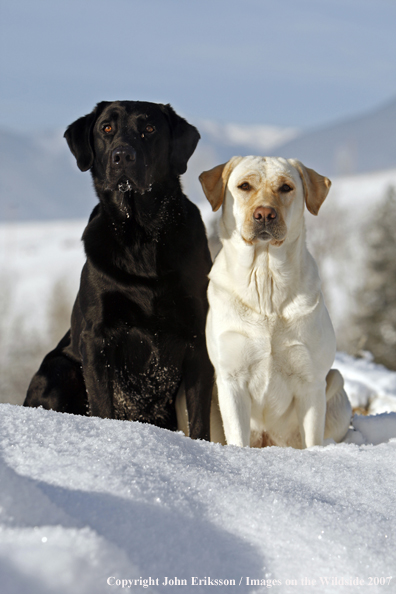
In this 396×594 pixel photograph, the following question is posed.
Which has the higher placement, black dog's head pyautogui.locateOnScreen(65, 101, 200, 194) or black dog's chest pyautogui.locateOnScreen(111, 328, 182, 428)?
black dog's head pyautogui.locateOnScreen(65, 101, 200, 194)

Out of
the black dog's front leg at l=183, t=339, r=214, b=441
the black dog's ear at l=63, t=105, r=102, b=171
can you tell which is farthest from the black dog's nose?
the black dog's front leg at l=183, t=339, r=214, b=441

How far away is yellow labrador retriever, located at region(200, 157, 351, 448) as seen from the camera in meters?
2.87

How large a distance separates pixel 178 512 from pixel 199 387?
1.63 metres

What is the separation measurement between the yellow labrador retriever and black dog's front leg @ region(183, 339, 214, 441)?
13 cm

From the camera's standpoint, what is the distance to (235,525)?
5.07 feet

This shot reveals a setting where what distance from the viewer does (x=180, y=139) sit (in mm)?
3465

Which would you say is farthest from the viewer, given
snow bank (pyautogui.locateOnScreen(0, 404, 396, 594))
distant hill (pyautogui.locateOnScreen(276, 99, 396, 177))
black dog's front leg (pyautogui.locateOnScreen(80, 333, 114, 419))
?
distant hill (pyautogui.locateOnScreen(276, 99, 396, 177))

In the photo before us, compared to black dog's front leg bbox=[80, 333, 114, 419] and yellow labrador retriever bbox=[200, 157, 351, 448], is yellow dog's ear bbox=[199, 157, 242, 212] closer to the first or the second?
yellow labrador retriever bbox=[200, 157, 351, 448]

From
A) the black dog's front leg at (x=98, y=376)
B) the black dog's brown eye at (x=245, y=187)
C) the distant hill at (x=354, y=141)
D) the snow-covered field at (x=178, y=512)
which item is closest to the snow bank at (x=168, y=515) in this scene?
Answer: the snow-covered field at (x=178, y=512)

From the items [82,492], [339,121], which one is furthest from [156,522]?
[339,121]

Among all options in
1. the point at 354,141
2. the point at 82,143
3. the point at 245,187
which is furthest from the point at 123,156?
Result: the point at 354,141

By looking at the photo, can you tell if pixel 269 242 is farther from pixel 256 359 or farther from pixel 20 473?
pixel 20 473

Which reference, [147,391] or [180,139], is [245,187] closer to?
[180,139]

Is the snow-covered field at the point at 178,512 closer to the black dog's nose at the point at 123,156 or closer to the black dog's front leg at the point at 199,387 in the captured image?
the black dog's front leg at the point at 199,387
